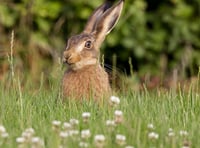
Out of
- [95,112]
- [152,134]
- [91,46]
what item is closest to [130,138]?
[152,134]

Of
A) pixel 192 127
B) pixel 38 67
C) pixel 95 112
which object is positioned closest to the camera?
pixel 192 127

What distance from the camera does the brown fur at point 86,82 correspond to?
6.98 metres

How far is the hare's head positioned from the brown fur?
0.09m

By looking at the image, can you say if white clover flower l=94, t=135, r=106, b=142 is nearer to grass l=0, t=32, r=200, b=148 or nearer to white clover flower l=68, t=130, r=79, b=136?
grass l=0, t=32, r=200, b=148

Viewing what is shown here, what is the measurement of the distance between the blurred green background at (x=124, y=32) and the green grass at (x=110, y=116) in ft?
14.5

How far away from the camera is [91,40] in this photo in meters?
7.64

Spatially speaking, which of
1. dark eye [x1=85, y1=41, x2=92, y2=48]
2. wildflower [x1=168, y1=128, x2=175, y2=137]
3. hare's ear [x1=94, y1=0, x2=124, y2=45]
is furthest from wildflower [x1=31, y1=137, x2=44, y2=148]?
hare's ear [x1=94, y1=0, x2=124, y2=45]

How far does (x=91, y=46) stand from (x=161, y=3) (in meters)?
4.43

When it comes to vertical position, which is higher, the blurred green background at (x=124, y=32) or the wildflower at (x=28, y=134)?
the blurred green background at (x=124, y=32)

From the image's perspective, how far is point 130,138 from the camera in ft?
16.3

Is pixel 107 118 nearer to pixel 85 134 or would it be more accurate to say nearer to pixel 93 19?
pixel 85 134

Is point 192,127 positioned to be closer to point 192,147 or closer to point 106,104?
point 192,147

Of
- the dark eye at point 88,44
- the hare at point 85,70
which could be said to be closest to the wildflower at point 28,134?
the hare at point 85,70

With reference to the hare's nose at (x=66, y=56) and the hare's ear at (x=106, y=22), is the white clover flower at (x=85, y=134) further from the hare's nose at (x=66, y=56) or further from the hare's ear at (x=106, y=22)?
the hare's ear at (x=106, y=22)
